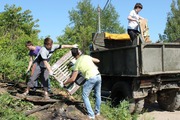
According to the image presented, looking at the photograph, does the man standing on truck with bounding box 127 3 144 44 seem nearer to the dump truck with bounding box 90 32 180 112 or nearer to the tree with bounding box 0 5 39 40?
the dump truck with bounding box 90 32 180 112

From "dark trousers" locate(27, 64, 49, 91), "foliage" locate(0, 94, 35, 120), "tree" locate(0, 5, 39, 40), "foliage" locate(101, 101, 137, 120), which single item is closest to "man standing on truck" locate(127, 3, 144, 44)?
"foliage" locate(101, 101, 137, 120)

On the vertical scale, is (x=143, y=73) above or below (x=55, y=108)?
above

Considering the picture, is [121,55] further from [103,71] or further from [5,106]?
[5,106]

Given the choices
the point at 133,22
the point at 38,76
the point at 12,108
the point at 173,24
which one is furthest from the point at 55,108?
the point at 173,24

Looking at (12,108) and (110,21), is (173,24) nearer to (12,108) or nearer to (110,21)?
(110,21)

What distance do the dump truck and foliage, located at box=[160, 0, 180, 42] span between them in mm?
26405

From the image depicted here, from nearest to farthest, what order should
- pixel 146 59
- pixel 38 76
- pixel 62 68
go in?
pixel 38 76, pixel 146 59, pixel 62 68

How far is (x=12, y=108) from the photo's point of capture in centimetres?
649

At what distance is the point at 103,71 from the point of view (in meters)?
9.62

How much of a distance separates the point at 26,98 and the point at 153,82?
3.43 meters

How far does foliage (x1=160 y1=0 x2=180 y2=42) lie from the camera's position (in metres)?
34.8

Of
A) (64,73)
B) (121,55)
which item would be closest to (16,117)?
(64,73)

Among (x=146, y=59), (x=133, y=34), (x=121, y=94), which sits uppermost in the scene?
(x=133, y=34)

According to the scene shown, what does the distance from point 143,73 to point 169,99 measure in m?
1.98
